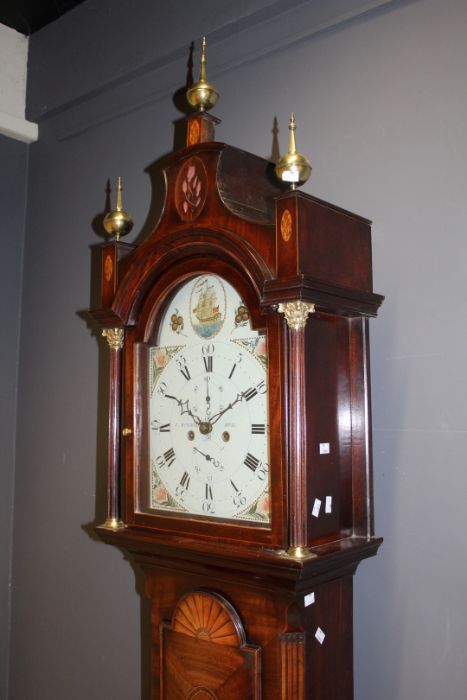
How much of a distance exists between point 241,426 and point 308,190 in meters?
0.76

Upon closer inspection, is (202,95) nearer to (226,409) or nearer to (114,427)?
(226,409)

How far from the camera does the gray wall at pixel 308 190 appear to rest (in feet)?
5.60

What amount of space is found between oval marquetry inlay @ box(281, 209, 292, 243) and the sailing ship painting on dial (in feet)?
0.68

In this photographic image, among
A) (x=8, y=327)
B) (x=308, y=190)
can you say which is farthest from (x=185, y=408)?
(x=8, y=327)

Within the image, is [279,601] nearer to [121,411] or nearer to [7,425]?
[121,411]

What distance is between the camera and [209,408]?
1.69m

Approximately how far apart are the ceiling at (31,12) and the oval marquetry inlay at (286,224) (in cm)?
180

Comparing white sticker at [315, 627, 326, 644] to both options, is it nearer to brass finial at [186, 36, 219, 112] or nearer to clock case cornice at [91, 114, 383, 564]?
clock case cornice at [91, 114, 383, 564]

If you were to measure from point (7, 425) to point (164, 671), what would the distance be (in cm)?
138

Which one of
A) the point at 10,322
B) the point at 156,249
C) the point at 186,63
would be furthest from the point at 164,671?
the point at 186,63

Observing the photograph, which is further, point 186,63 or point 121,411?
point 186,63

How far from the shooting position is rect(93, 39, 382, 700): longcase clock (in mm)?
1495

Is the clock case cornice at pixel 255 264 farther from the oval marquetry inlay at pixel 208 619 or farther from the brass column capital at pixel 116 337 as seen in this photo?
the oval marquetry inlay at pixel 208 619

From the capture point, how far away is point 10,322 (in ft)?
9.44
